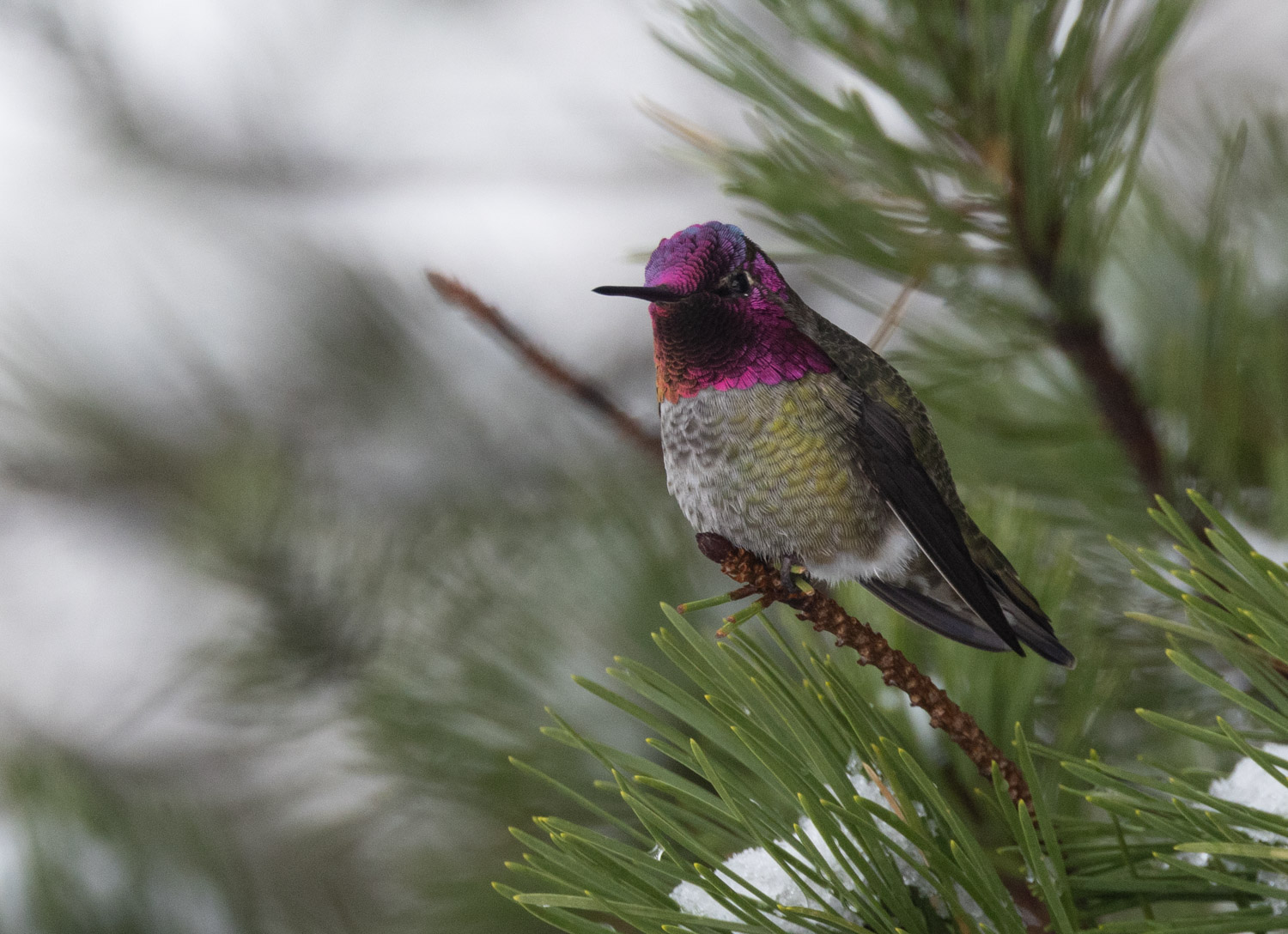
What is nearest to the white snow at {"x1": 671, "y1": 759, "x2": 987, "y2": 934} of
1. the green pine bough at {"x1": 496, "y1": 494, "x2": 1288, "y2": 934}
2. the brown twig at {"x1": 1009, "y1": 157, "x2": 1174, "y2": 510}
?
the green pine bough at {"x1": 496, "y1": 494, "x2": 1288, "y2": 934}

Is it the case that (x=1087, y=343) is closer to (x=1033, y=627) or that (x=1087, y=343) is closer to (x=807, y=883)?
(x=1033, y=627)

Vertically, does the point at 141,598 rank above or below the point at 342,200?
below

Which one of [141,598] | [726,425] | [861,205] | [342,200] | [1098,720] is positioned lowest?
[141,598]

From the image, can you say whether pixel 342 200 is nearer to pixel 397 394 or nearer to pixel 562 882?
pixel 397 394

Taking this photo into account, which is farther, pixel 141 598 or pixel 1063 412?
pixel 141 598

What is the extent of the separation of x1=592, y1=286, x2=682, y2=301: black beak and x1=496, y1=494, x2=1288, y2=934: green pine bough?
0.32ft

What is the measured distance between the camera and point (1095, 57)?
1.65 feet

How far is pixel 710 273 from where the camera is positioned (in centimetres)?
43

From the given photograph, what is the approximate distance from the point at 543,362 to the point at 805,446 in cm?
13

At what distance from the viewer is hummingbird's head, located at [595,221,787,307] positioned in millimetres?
398

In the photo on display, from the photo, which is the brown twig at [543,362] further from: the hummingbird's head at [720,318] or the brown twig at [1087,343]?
the brown twig at [1087,343]

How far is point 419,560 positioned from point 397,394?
11.7 inches

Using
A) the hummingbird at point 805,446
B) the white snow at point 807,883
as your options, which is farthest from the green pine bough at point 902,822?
the hummingbird at point 805,446

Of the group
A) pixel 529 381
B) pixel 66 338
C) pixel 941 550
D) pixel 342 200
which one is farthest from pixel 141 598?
pixel 941 550
